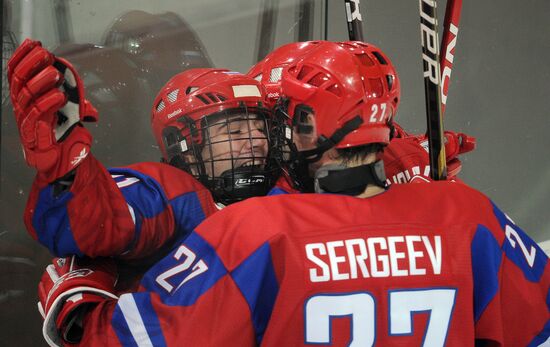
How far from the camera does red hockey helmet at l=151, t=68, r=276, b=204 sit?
4.96 feet

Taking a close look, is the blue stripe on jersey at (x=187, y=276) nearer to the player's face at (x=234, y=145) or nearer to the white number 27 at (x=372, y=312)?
the white number 27 at (x=372, y=312)

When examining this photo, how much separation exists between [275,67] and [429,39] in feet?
1.33

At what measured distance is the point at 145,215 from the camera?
1303 millimetres

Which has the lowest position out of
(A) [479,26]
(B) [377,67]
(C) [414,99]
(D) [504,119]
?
(D) [504,119]

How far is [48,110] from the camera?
3.41ft

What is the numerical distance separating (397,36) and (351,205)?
167cm

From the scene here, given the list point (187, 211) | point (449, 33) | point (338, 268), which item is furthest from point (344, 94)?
point (449, 33)

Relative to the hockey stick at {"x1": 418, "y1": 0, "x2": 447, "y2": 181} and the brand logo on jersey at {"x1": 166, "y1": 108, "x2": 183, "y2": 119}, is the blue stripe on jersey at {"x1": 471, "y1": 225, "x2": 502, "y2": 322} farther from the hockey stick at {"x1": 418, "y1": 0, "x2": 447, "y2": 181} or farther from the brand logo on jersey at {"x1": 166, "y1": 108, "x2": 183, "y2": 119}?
the brand logo on jersey at {"x1": 166, "y1": 108, "x2": 183, "y2": 119}

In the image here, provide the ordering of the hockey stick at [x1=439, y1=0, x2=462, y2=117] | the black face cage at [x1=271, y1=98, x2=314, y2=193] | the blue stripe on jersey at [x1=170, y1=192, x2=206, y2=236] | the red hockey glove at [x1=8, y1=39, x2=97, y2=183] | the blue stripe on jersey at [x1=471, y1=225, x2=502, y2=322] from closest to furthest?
the red hockey glove at [x1=8, y1=39, x2=97, y2=183]
the blue stripe on jersey at [x1=471, y1=225, x2=502, y2=322]
the black face cage at [x1=271, y1=98, x2=314, y2=193]
the blue stripe on jersey at [x1=170, y1=192, x2=206, y2=236]
the hockey stick at [x1=439, y1=0, x2=462, y2=117]

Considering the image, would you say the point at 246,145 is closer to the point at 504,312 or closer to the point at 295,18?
the point at 504,312

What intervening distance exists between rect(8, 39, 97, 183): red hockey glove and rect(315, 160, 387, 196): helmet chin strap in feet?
1.24

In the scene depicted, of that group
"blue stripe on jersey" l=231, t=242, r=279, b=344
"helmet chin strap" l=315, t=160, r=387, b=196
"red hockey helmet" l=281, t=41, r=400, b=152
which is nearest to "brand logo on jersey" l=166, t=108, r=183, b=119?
"red hockey helmet" l=281, t=41, r=400, b=152

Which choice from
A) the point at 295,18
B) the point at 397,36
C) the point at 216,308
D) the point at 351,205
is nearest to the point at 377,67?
the point at 351,205

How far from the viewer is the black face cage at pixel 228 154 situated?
1.51 metres
